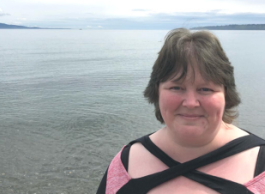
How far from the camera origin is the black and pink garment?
6.45 ft

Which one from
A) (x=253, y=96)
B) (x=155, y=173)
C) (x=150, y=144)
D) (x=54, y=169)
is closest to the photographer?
(x=155, y=173)

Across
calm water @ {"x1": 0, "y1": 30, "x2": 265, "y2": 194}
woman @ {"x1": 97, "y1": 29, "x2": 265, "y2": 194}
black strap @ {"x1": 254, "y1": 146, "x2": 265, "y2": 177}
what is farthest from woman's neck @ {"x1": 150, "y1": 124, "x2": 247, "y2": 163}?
calm water @ {"x1": 0, "y1": 30, "x2": 265, "y2": 194}

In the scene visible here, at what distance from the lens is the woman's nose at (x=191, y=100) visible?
2014mm

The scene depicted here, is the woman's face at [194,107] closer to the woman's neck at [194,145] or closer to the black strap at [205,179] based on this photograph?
the woman's neck at [194,145]

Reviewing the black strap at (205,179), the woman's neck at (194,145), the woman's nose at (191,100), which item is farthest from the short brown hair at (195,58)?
the black strap at (205,179)

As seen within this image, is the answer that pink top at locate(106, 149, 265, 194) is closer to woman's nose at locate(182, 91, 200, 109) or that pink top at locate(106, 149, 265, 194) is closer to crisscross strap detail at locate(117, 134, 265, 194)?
crisscross strap detail at locate(117, 134, 265, 194)

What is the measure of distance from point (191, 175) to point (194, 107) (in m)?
0.52

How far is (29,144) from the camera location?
10.8m

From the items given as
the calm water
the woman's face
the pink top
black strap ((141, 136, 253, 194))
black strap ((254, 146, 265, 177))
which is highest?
the woman's face

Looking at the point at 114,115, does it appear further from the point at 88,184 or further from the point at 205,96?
the point at 205,96

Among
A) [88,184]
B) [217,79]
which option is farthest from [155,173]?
[88,184]

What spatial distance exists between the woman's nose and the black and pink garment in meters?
0.42

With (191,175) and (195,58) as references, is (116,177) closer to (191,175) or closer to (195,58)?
(191,175)

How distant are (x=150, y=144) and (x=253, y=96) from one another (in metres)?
17.0
